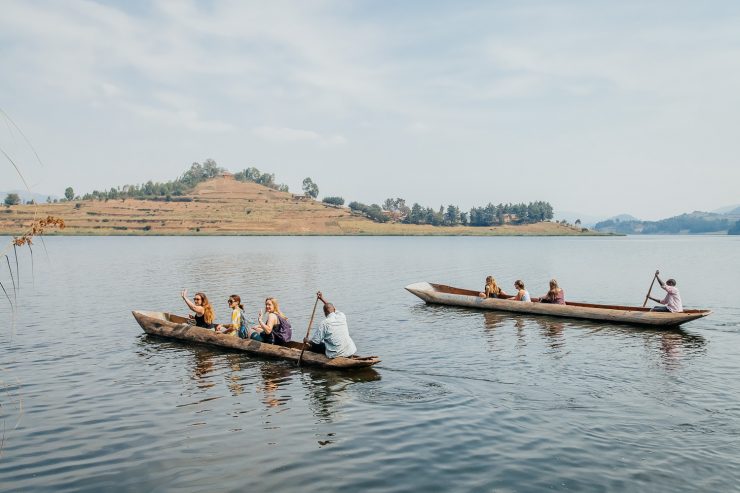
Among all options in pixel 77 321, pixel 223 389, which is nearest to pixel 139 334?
pixel 77 321

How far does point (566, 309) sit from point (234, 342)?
55.4 ft

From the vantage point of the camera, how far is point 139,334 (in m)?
24.9

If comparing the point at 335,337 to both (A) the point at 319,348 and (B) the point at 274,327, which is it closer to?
(A) the point at 319,348

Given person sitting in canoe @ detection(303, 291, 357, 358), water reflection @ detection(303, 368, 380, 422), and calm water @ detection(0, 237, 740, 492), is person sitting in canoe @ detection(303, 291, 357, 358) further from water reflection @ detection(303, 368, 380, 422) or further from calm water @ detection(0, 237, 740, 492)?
calm water @ detection(0, 237, 740, 492)

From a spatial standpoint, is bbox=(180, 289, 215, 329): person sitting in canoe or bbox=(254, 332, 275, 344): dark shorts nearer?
bbox=(254, 332, 275, 344): dark shorts

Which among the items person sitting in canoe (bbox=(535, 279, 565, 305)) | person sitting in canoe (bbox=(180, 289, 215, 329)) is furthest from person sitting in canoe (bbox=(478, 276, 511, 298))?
person sitting in canoe (bbox=(180, 289, 215, 329))

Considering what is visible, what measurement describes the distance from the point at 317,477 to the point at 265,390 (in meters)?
6.11

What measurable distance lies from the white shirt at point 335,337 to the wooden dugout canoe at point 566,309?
48.8 ft

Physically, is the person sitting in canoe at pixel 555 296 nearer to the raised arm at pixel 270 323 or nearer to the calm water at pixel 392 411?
the calm water at pixel 392 411

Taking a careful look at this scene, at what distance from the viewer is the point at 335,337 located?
18047 mm

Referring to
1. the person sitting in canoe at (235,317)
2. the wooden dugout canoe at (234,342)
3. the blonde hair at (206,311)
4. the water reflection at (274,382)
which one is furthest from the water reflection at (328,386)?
the blonde hair at (206,311)

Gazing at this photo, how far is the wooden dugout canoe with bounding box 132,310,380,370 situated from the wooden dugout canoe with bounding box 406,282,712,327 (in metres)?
14.7

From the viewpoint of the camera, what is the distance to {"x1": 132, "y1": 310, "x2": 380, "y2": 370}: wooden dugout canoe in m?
17.8

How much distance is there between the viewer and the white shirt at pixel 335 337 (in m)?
18.0
